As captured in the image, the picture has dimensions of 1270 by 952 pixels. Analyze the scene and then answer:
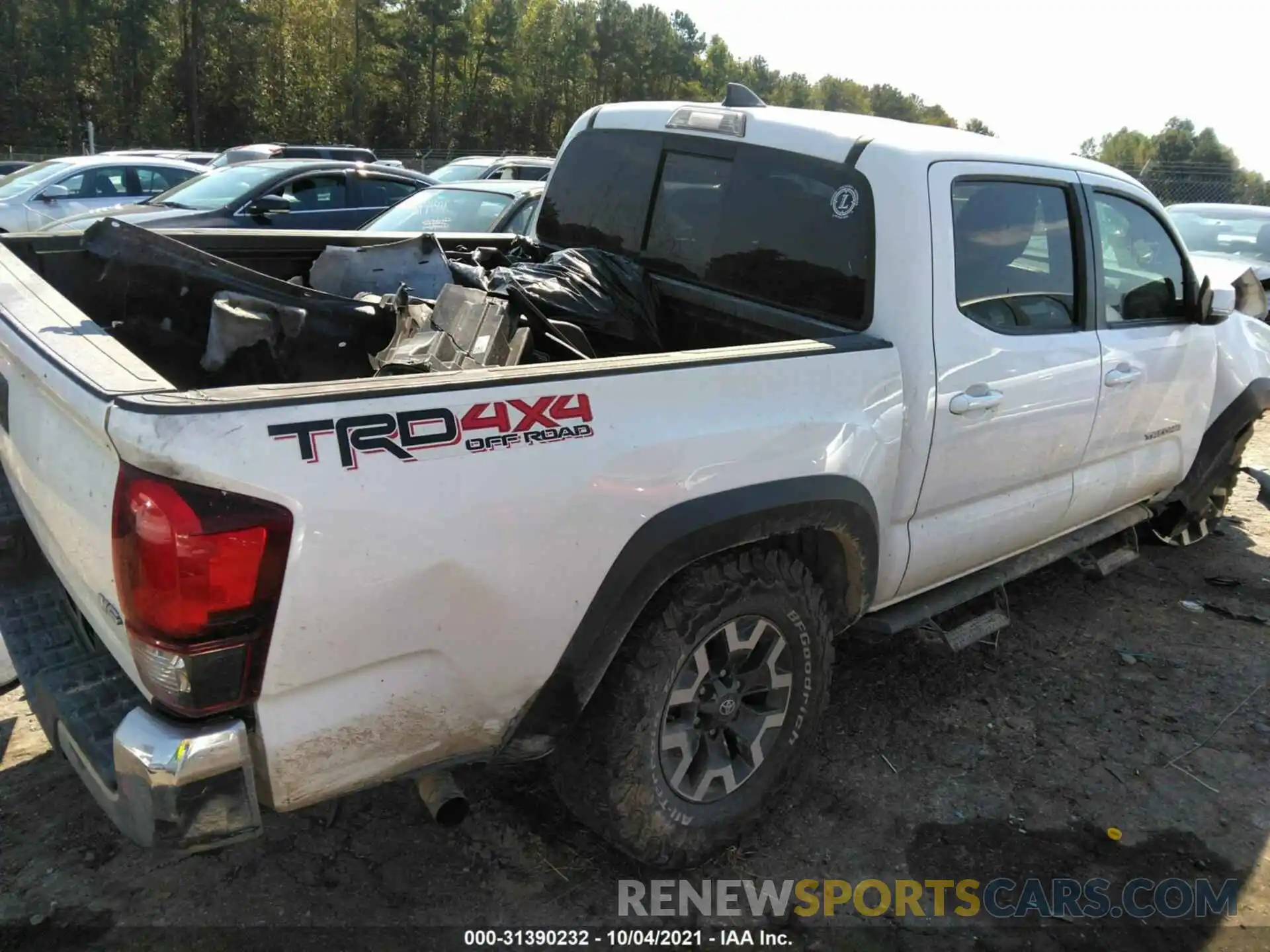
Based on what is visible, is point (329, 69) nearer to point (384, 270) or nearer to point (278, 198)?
point (278, 198)

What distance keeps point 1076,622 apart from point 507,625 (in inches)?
136

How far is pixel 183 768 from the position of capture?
1777 mm

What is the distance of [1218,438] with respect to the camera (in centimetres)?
471

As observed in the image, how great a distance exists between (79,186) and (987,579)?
12861mm

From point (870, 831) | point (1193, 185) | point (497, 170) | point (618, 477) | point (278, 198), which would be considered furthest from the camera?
point (1193, 185)

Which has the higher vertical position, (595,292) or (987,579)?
(595,292)

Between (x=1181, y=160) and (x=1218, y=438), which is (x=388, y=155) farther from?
(x=1181, y=160)

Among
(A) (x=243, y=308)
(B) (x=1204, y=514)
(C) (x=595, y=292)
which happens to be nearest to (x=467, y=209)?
(C) (x=595, y=292)

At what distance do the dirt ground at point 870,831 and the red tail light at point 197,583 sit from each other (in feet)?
3.36

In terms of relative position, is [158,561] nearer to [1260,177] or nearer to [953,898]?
[953,898]

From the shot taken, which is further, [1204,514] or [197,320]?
[1204,514]

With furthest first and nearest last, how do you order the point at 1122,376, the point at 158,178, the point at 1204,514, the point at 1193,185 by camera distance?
the point at 1193,185
the point at 158,178
the point at 1204,514
the point at 1122,376

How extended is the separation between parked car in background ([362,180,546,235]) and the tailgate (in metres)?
5.41

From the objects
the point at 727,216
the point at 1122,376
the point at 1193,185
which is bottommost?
the point at 1193,185
